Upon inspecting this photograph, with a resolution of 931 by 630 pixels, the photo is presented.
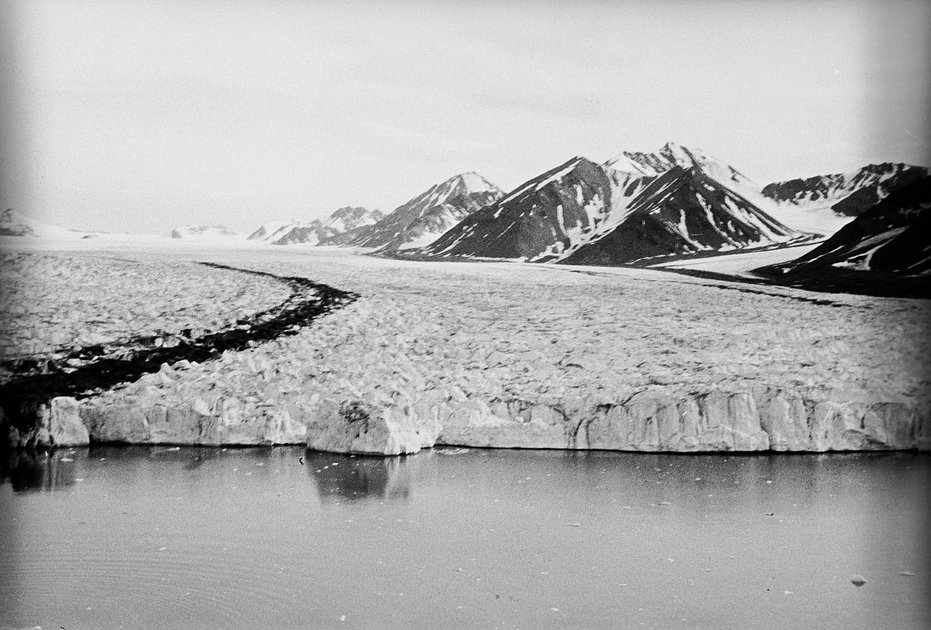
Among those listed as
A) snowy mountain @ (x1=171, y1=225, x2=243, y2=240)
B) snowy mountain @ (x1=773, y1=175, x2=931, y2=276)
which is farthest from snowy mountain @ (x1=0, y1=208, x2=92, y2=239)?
snowy mountain @ (x1=773, y1=175, x2=931, y2=276)

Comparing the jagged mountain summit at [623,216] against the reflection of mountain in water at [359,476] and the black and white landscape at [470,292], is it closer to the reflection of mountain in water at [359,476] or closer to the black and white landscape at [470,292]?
the black and white landscape at [470,292]

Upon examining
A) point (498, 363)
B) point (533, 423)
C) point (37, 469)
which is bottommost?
point (37, 469)

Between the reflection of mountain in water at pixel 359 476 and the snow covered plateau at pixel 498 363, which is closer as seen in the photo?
the reflection of mountain in water at pixel 359 476

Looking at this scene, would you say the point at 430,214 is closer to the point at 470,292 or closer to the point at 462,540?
the point at 470,292

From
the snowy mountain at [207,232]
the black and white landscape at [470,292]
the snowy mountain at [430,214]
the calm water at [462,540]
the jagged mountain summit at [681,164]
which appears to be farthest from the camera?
the snowy mountain at [207,232]

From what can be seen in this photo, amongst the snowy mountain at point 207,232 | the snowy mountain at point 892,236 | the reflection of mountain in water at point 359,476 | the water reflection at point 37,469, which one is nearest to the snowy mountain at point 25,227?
the snowy mountain at point 207,232

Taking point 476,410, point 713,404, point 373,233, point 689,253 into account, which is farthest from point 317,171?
point 713,404

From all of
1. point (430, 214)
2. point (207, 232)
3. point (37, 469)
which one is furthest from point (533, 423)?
point (37, 469)
